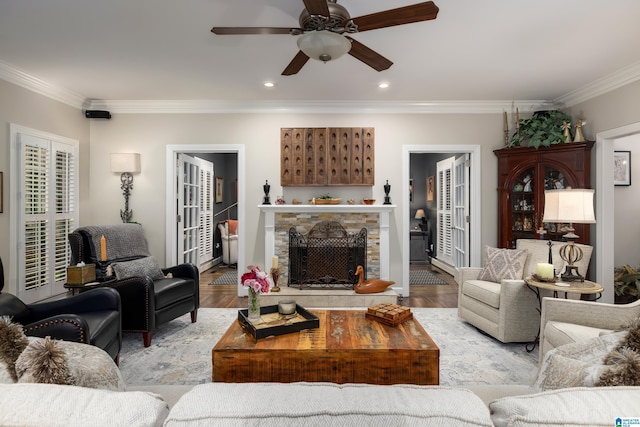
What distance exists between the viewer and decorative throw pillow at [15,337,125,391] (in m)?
0.91

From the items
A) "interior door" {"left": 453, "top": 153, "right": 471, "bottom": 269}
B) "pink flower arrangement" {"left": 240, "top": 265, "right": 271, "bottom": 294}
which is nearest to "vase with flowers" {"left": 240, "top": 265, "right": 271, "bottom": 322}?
"pink flower arrangement" {"left": 240, "top": 265, "right": 271, "bottom": 294}

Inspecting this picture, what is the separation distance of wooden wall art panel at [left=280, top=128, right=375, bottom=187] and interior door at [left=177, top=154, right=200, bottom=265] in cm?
151

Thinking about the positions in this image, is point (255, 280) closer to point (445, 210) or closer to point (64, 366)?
point (64, 366)

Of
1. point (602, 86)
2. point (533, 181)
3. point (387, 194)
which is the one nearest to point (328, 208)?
point (387, 194)

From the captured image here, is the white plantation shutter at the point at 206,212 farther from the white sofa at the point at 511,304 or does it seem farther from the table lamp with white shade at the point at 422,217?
the white sofa at the point at 511,304

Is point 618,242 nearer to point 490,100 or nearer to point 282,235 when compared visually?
point 490,100

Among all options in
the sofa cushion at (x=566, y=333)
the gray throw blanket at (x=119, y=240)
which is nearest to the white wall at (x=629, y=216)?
the sofa cushion at (x=566, y=333)

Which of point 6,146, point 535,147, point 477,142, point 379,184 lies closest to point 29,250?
point 6,146

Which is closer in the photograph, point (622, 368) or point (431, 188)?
point (622, 368)

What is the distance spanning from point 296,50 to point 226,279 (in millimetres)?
3944

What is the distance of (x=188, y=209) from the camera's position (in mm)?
5297

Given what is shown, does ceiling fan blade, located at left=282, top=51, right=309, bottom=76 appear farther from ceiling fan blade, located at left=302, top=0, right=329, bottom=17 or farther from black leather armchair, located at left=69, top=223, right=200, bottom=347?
black leather armchair, located at left=69, top=223, right=200, bottom=347

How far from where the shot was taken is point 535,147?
429 cm

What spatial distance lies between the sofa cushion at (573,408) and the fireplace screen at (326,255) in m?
3.80
